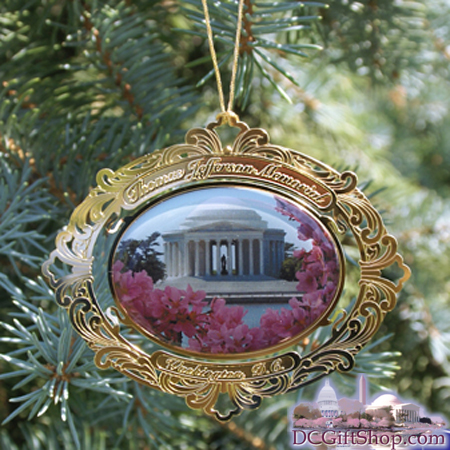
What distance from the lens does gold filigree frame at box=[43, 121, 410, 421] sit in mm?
378

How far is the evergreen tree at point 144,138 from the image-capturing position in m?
0.43

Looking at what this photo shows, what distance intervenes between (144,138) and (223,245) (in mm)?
161

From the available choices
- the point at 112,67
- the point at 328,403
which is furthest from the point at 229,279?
the point at 112,67

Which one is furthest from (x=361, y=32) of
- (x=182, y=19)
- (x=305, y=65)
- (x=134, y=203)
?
(x=134, y=203)

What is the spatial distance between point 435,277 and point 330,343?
14.4 inches

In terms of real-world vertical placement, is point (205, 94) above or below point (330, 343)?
above

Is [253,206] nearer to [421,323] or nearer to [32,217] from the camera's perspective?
[32,217]

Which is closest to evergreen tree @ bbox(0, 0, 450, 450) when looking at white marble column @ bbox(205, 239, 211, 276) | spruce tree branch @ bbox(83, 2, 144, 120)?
spruce tree branch @ bbox(83, 2, 144, 120)

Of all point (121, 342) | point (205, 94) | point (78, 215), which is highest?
point (205, 94)

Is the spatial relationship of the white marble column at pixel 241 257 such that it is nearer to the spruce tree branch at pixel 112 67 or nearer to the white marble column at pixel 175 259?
the white marble column at pixel 175 259

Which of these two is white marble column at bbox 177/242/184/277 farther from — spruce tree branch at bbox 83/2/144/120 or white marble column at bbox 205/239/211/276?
spruce tree branch at bbox 83/2/144/120

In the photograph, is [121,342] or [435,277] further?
[435,277]

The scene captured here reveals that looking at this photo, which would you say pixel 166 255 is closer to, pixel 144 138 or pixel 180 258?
pixel 180 258

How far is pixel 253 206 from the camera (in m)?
0.38
